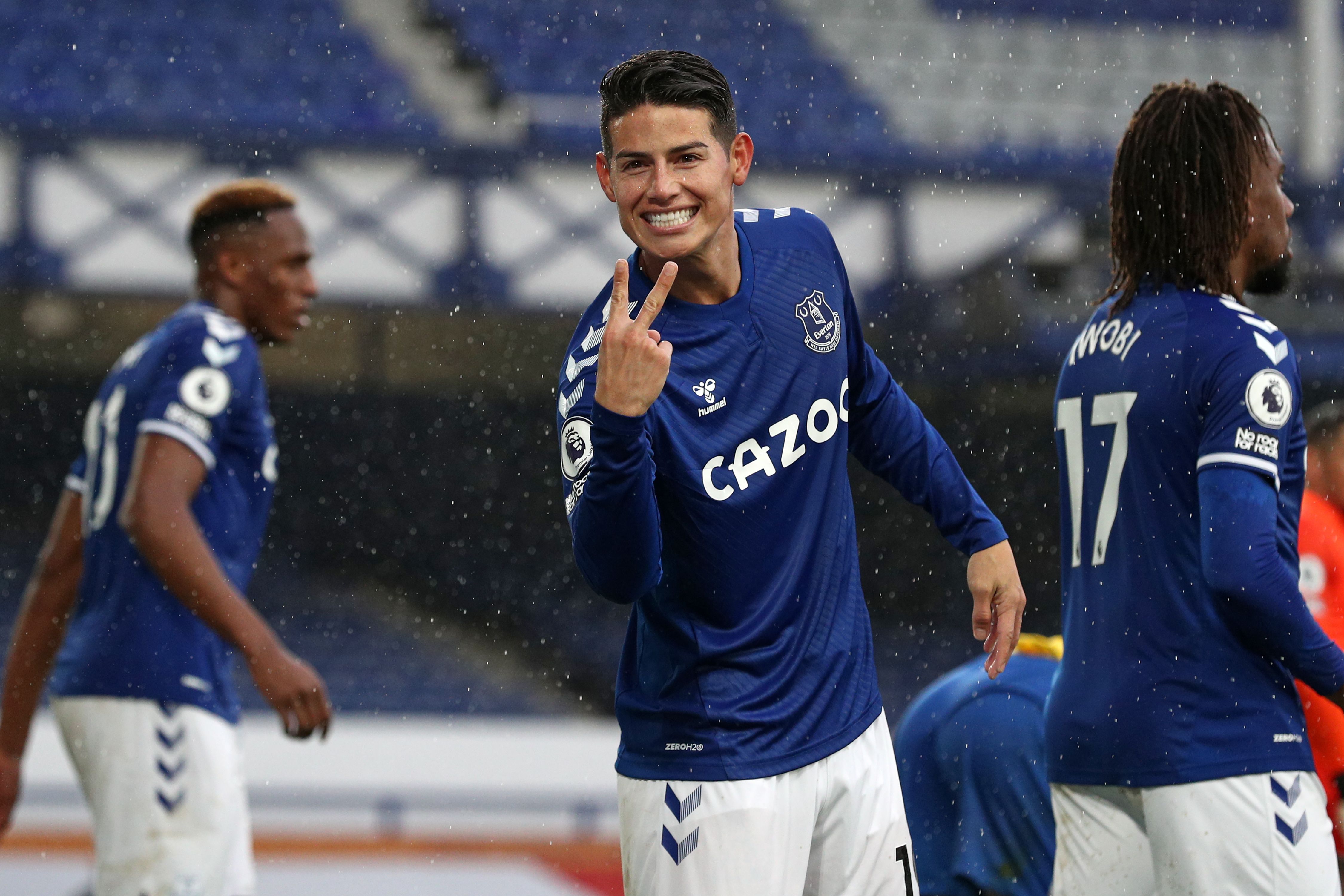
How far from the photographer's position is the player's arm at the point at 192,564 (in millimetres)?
2834

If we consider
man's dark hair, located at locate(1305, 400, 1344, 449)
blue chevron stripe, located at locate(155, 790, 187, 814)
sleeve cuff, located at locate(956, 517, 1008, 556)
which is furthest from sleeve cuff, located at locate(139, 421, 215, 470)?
man's dark hair, located at locate(1305, 400, 1344, 449)

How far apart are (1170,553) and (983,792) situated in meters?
0.75

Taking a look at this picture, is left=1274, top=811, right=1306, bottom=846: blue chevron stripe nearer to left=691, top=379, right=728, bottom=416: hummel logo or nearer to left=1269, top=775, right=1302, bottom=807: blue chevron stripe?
left=1269, top=775, right=1302, bottom=807: blue chevron stripe

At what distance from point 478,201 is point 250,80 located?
2880 millimetres

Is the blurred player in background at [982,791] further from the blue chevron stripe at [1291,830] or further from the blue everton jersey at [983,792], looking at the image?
the blue chevron stripe at [1291,830]

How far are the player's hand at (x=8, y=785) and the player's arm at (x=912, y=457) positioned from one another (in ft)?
6.66

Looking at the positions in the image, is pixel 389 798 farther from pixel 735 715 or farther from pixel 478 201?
pixel 735 715

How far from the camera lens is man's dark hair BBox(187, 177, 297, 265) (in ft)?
11.9

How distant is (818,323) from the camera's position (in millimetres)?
2301

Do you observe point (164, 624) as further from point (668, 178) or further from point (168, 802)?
point (668, 178)

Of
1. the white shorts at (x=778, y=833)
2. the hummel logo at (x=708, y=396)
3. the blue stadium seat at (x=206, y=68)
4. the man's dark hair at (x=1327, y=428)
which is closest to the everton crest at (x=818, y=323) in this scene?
the hummel logo at (x=708, y=396)

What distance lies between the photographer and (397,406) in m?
11.9

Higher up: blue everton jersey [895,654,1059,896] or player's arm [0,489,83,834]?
player's arm [0,489,83,834]

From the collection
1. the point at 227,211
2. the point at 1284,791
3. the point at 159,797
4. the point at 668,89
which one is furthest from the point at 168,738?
the point at 1284,791
